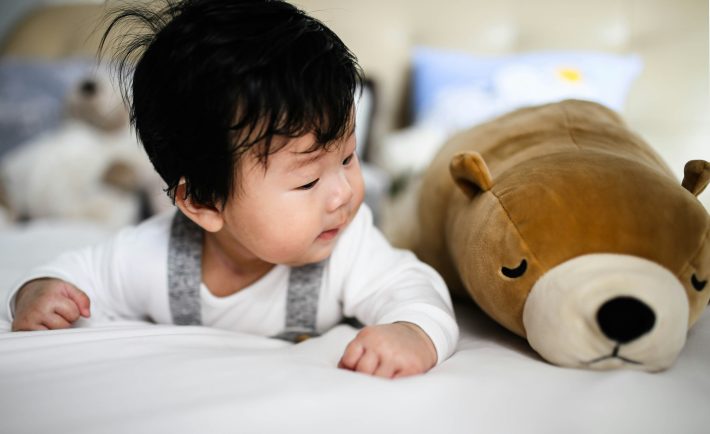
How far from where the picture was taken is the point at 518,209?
0.58 metres

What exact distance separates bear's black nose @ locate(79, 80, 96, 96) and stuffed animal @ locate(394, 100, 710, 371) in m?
1.40

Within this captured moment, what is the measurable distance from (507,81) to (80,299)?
118 cm

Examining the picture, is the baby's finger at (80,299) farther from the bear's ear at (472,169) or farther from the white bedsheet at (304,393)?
the bear's ear at (472,169)

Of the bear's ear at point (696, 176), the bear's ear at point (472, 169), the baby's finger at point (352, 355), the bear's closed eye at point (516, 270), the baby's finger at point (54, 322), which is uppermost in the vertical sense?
the bear's ear at point (696, 176)

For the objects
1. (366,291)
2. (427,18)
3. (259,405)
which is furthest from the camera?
(427,18)

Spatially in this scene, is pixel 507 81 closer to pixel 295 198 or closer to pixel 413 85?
pixel 413 85

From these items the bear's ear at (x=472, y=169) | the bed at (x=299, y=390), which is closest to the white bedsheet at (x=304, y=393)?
the bed at (x=299, y=390)

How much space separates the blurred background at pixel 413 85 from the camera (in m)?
1.41

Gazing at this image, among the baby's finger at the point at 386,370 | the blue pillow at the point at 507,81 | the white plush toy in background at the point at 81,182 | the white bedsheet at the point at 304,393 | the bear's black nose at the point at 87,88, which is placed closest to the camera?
the white bedsheet at the point at 304,393

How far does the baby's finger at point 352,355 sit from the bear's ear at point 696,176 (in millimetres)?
406

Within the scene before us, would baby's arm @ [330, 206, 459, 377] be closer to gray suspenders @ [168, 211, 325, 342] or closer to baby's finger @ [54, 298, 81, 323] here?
gray suspenders @ [168, 211, 325, 342]

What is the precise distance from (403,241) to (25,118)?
4.63 feet

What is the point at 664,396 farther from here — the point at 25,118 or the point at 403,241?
the point at 25,118

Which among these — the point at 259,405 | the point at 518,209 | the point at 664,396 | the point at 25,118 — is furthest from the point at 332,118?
the point at 25,118
